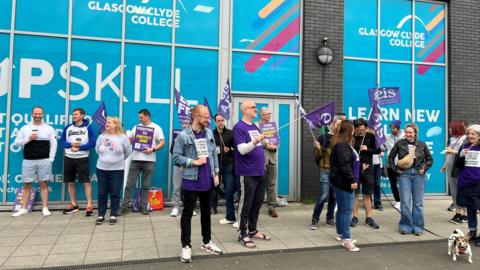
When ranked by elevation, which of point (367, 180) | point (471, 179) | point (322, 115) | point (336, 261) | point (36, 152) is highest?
point (322, 115)

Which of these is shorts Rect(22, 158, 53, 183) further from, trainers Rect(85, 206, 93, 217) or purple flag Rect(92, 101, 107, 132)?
purple flag Rect(92, 101, 107, 132)

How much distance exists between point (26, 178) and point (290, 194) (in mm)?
5210

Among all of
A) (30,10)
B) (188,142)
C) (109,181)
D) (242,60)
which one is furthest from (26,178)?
(242,60)

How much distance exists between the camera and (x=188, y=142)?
4430mm

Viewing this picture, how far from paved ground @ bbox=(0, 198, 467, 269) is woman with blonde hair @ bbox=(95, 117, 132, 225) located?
33 cm

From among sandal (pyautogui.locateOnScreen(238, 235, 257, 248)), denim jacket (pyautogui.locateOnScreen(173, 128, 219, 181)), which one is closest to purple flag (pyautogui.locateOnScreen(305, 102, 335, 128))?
denim jacket (pyautogui.locateOnScreen(173, 128, 219, 181))

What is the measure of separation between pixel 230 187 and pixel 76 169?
Result: 2895mm

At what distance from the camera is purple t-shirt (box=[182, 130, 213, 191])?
4371mm

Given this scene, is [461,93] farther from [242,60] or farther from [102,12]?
[102,12]

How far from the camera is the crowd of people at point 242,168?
4531mm

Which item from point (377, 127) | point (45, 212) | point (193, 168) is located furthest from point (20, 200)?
point (377, 127)

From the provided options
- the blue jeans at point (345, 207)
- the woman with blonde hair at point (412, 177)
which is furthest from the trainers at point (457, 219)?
the blue jeans at point (345, 207)

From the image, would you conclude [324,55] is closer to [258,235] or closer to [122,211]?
[258,235]

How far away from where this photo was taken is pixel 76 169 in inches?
264
